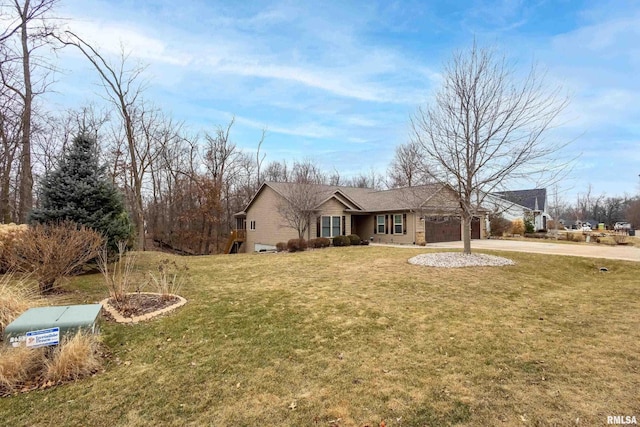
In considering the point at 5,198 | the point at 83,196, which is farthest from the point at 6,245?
the point at 5,198

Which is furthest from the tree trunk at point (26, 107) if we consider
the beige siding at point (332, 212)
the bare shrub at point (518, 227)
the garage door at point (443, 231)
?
the bare shrub at point (518, 227)

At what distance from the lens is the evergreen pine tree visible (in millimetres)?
9570

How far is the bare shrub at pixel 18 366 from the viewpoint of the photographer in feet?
12.1

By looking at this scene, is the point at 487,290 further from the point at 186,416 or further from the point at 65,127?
the point at 65,127

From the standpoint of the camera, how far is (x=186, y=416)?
3188 millimetres

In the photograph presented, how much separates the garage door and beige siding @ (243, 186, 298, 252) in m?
9.18

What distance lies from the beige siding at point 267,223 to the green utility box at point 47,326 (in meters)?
17.7

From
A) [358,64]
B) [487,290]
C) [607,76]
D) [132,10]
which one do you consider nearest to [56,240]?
[132,10]

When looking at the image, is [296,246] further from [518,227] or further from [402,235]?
[518,227]

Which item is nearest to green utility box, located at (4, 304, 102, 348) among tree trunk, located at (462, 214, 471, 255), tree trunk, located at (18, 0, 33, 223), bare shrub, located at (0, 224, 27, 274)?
bare shrub, located at (0, 224, 27, 274)

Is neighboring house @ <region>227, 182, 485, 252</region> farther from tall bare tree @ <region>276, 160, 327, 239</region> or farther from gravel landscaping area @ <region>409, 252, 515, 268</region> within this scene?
gravel landscaping area @ <region>409, 252, 515, 268</region>

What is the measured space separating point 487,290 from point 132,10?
14479 millimetres

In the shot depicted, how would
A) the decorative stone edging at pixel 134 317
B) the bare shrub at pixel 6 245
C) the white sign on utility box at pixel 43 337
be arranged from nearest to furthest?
the white sign on utility box at pixel 43 337, the decorative stone edging at pixel 134 317, the bare shrub at pixel 6 245

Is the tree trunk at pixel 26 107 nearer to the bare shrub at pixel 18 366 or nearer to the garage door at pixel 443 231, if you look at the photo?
the bare shrub at pixel 18 366
